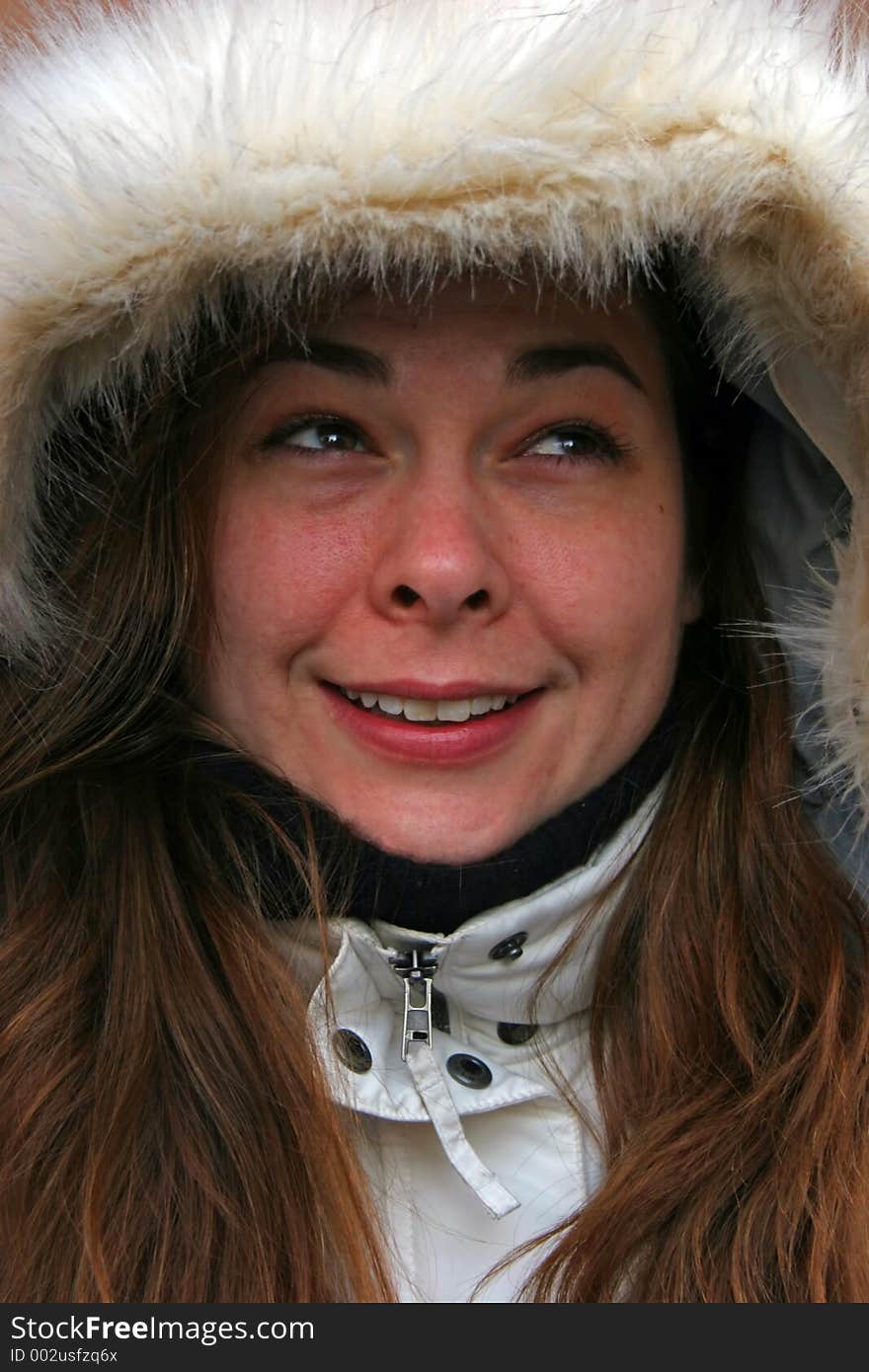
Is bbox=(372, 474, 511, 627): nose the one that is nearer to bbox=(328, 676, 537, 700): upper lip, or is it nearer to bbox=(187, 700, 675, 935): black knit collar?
bbox=(328, 676, 537, 700): upper lip

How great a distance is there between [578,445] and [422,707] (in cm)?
34

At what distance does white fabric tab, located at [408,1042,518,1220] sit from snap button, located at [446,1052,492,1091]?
0.9 inches

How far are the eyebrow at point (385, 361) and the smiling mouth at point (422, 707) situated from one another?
1.09 ft

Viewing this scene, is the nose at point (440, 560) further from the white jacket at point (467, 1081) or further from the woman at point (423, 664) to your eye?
the white jacket at point (467, 1081)

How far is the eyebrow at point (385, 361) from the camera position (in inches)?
53.1

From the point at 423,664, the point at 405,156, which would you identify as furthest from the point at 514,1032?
the point at 405,156

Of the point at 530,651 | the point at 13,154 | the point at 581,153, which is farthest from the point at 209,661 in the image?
the point at 581,153

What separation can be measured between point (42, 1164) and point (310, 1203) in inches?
10.6

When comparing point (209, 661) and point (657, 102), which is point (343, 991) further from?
point (657, 102)

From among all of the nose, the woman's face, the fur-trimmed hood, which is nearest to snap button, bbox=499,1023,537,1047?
the woman's face

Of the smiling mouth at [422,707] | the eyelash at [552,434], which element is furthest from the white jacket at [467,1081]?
the eyelash at [552,434]

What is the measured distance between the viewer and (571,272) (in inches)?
52.8

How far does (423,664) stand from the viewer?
4.45ft

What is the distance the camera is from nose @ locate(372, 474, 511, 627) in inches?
51.3
